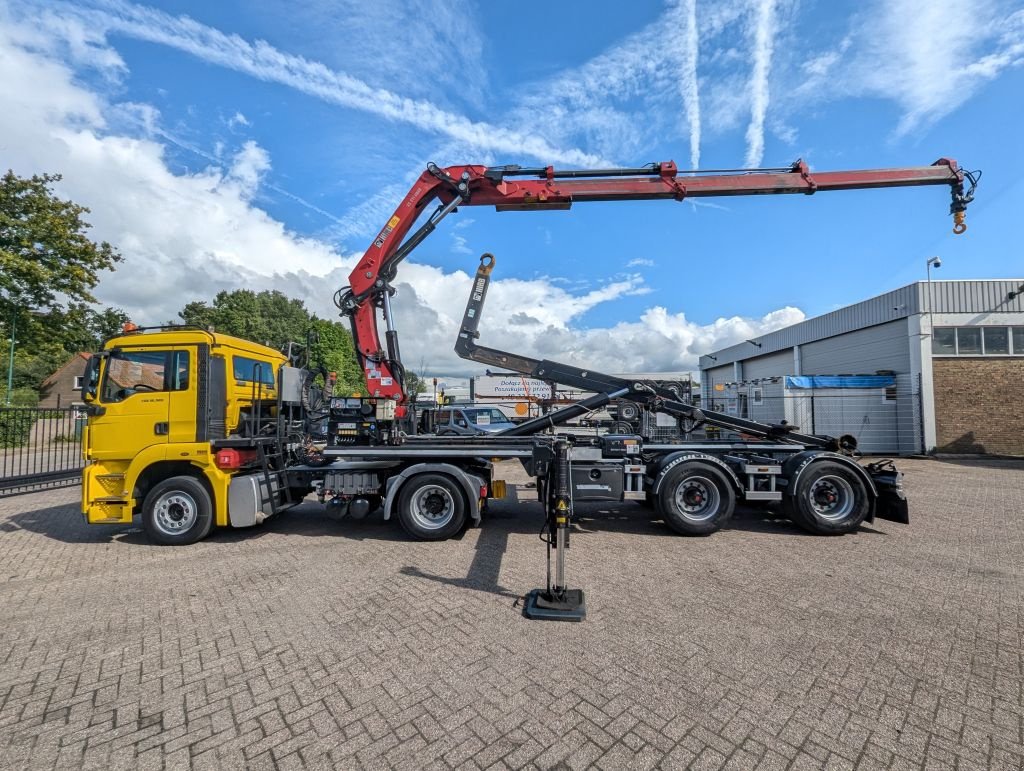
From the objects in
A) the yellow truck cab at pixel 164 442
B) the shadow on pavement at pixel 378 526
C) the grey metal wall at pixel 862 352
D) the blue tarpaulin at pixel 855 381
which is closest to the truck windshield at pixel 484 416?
the shadow on pavement at pixel 378 526

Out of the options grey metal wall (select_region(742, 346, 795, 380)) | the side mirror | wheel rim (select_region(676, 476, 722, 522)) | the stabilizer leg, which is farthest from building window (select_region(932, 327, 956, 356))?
the side mirror

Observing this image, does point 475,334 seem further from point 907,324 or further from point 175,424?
point 907,324

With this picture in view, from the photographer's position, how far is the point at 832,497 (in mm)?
6863

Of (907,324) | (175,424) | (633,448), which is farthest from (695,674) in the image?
(907,324)

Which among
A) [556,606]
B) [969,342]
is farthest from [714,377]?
[556,606]

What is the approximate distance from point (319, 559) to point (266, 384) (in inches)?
128

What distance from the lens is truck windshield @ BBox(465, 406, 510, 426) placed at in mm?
16047

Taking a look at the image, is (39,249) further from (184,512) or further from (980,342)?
(980,342)

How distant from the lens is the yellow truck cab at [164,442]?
6.44 metres

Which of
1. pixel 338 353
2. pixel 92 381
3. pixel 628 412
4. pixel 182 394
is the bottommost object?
pixel 628 412

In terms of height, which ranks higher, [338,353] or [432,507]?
[338,353]

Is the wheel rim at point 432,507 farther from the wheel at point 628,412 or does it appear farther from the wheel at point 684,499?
the wheel at point 628,412

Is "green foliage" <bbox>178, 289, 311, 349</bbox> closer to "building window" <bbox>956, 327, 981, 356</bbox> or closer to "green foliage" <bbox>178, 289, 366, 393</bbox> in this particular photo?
"green foliage" <bbox>178, 289, 366, 393</bbox>

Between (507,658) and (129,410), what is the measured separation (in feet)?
20.2
